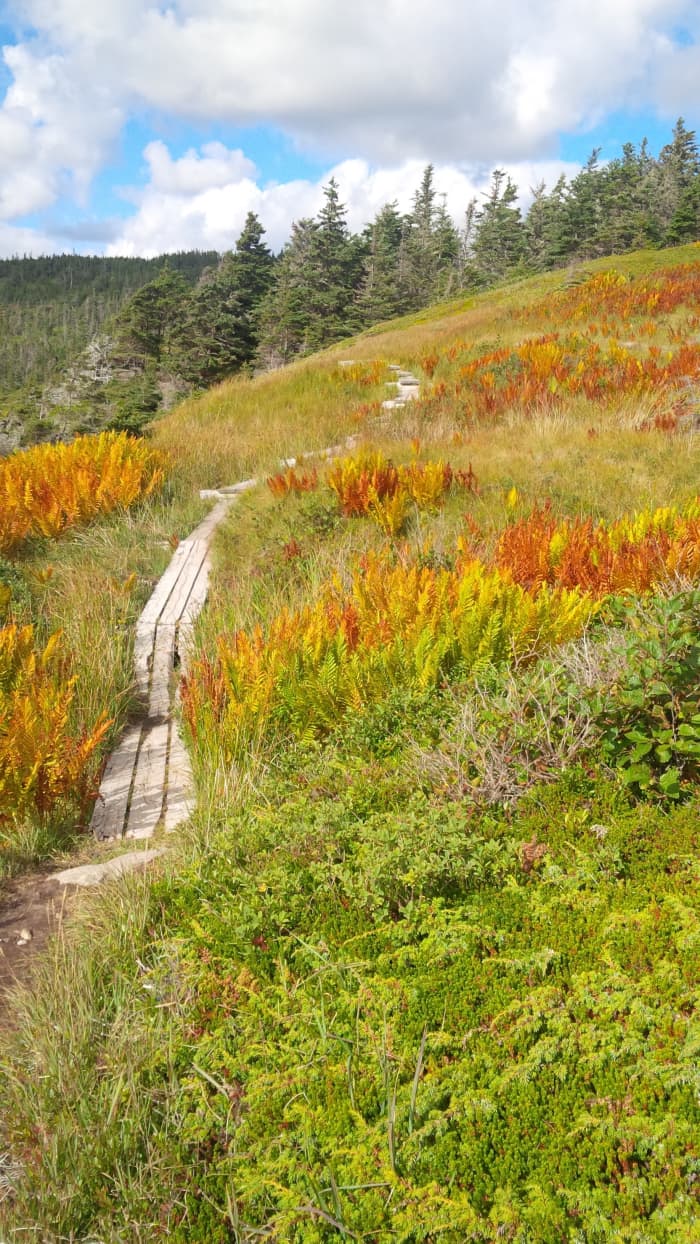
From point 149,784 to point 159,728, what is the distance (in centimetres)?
72

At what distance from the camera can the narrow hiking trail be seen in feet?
9.66

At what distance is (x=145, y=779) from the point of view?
4.23 m

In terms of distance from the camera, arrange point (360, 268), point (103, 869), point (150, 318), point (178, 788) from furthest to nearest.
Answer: point (360, 268)
point (150, 318)
point (178, 788)
point (103, 869)

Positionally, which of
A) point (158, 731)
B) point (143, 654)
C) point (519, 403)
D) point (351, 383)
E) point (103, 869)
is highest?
point (351, 383)

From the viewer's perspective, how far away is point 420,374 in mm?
15031

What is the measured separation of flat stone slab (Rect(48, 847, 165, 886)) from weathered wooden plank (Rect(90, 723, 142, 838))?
435 millimetres

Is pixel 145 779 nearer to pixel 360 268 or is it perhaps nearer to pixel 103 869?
pixel 103 869

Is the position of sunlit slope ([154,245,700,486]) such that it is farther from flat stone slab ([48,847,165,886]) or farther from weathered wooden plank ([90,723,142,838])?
flat stone slab ([48,847,165,886])

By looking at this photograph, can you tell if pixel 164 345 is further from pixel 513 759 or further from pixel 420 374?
pixel 513 759

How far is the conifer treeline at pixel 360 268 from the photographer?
135 feet

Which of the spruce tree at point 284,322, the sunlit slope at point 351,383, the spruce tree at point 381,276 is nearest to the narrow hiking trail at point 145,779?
the sunlit slope at point 351,383

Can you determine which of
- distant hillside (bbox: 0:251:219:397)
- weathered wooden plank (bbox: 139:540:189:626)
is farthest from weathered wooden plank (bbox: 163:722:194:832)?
distant hillside (bbox: 0:251:219:397)

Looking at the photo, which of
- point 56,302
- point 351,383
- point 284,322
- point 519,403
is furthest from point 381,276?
point 56,302

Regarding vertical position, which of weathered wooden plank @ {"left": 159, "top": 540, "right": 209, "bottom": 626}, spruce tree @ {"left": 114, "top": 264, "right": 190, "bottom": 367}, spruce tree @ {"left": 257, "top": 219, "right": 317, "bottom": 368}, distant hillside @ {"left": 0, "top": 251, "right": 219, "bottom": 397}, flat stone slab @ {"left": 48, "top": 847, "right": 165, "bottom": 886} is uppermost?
distant hillside @ {"left": 0, "top": 251, "right": 219, "bottom": 397}
